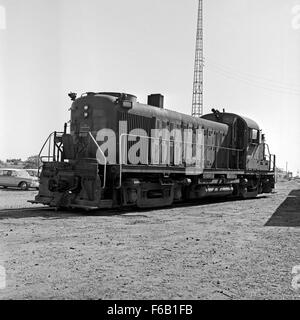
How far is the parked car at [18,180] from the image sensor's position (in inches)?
1038

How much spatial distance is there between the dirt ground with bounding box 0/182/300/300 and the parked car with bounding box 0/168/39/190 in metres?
16.5

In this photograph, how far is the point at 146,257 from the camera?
6102 mm

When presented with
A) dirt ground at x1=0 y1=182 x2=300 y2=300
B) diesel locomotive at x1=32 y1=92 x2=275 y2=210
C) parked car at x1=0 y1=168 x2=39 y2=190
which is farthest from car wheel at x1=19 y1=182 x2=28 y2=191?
dirt ground at x1=0 y1=182 x2=300 y2=300

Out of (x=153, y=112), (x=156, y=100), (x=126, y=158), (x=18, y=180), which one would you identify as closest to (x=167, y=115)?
(x=156, y=100)

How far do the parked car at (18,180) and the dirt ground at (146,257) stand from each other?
650 inches

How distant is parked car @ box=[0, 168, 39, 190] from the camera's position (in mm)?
26375

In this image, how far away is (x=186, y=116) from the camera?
15.5m

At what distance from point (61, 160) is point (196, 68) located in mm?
26931

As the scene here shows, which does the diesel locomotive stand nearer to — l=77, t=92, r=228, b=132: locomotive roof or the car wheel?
l=77, t=92, r=228, b=132: locomotive roof

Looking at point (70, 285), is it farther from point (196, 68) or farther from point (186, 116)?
point (196, 68)

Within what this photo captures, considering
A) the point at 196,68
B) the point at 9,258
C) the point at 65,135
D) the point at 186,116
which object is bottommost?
the point at 9,258

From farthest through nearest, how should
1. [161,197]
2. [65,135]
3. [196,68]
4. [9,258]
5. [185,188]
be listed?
[196,68] → [185,188] → [161,197] → [65,135] → [9,258]
